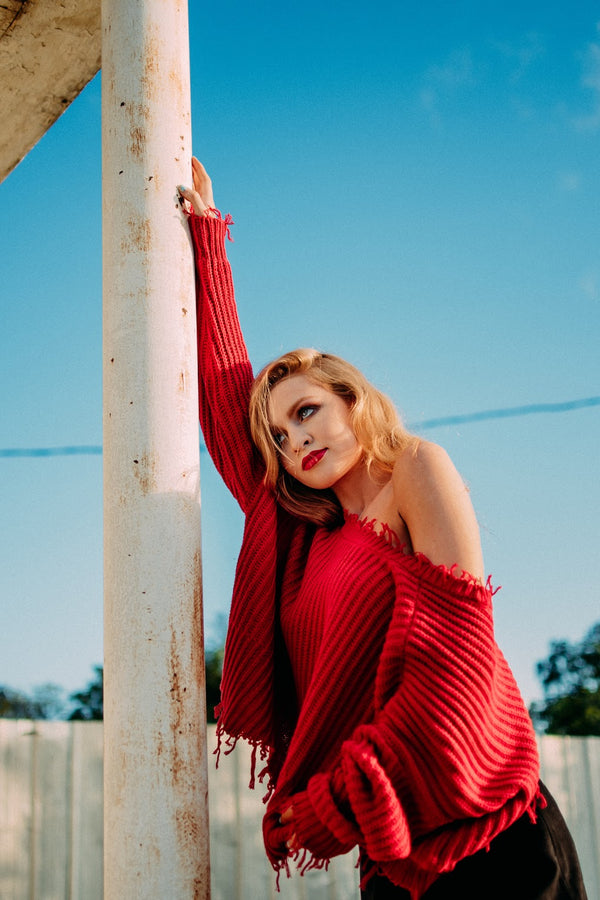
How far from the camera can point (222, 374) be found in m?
2.13

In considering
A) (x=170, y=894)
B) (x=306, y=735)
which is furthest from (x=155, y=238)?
(x=170, y=894)

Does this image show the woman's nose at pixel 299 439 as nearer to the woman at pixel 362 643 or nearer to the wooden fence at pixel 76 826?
the woman at pixel 362 643

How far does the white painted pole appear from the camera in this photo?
1574 mm

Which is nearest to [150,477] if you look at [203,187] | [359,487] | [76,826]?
[359,487]

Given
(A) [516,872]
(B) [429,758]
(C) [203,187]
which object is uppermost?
(C) [203,187]

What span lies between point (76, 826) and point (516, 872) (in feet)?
9.09

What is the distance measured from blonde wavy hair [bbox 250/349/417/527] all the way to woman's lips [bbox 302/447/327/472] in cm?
8

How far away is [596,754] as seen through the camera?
445cm

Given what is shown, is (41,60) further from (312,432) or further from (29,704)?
(29,704)

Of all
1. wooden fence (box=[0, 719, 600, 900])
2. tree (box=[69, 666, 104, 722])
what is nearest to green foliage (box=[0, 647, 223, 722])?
tree (box=[69, 666, 104, 722])

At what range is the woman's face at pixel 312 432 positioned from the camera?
201cm

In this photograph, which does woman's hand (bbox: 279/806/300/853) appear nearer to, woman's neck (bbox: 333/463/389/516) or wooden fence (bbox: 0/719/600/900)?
woman's neck (bbox: 333/463/389/516)

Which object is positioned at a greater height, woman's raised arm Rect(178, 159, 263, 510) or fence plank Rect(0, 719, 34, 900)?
woman's raised arm Rect(178, 159, 263, 510)

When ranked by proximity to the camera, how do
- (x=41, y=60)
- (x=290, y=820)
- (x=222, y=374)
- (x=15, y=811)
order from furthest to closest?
1. (x=15, y=811)
2. (x=41, y=60)
3. (x=222, y=374)
4. (x=290, y=820)
